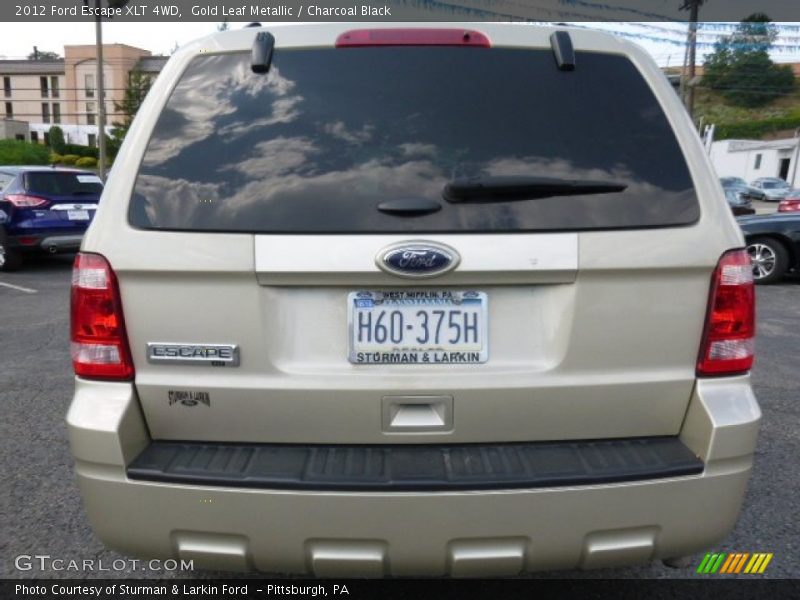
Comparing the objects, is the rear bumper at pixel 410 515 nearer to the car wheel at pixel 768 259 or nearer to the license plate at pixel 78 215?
the car wheel at pixel 768 259

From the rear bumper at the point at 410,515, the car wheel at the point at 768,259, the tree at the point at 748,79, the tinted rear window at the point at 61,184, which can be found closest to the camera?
the rear bumper at the point at 410,515

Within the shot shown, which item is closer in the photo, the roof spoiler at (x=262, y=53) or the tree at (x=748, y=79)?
the roof spoiler at (x=262, y=53)

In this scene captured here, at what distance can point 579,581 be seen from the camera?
2494mm

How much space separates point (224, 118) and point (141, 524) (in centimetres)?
117

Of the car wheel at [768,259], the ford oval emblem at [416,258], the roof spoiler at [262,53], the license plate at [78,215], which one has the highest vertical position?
the roof spoiler at [262,53]

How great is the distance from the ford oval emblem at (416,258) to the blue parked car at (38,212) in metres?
9.37

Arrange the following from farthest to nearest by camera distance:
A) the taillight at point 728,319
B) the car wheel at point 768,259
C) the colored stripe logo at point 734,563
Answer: the car wheel at point 768,259, the colored stripe logo at point 734,563, the taillight at point 728,319

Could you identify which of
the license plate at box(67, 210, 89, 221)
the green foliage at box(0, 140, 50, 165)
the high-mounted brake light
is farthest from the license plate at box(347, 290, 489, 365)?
the green foliage at box(0, 140, 50, 165)

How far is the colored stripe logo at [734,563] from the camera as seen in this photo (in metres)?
2.54

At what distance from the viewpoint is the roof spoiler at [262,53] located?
193cm

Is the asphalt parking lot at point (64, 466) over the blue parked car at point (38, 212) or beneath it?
beneath

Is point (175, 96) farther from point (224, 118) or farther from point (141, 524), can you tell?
point (141, 524)

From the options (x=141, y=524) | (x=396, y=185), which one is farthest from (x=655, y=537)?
(x=141, y=524)

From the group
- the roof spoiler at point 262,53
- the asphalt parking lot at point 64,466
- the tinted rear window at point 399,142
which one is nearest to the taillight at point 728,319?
the tinted rear window at point 399,142
